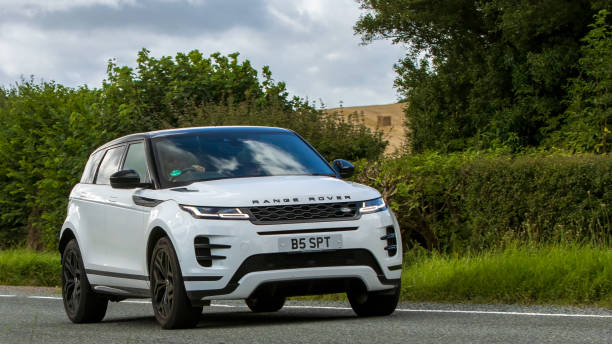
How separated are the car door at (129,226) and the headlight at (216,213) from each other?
84cm

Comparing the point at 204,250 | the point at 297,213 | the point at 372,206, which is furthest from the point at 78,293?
the point at 372,206

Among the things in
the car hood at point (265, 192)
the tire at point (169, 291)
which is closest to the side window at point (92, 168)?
the car hood at point (265, 192)

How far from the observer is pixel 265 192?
9125mm

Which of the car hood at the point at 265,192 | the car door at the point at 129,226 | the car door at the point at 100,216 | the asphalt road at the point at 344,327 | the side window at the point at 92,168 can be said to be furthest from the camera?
the side window at the point at 92,168

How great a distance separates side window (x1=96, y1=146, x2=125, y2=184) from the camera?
1134cm

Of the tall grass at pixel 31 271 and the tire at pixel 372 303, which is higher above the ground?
the tire at pixel 372 303

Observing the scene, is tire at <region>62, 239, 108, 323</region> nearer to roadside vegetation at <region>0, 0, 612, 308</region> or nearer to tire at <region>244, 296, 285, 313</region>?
tire at <region>244, 296, 285, 313</region>

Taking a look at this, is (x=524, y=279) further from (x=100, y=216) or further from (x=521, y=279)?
(x=100, y=216)

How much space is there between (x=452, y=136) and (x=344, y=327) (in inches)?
885

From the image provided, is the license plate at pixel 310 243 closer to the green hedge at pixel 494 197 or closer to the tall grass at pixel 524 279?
the tall grass at pixel 524 279

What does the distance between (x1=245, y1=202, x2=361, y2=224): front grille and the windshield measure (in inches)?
42.5

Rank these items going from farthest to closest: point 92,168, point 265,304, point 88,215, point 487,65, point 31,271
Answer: point 487,65 → point 31,271 → point 92,168 → point 265,304 → point 88,215

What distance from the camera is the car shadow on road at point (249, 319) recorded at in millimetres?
10023

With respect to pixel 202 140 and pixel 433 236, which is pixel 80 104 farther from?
pixel 202 140
